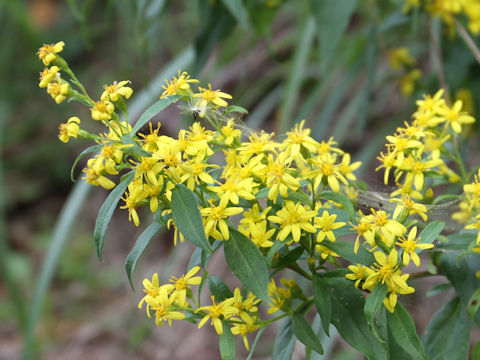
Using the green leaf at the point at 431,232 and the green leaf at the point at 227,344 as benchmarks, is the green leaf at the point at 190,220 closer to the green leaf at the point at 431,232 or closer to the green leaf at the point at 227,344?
the green leaf at the point at 227,344

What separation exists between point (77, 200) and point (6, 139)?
182cm

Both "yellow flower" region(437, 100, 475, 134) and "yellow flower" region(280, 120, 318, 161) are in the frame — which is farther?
"yellow flower" region(437, 100, 475, 134)

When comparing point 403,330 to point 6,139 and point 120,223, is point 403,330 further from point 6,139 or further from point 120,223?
point 6,139

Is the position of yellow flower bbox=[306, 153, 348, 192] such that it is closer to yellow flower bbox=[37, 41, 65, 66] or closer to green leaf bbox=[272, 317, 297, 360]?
green leaf bbox=[272, 317, 297, 360]

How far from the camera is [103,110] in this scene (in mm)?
668

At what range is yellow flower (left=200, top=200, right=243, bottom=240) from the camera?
684mm

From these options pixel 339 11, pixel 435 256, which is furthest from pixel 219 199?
pixel 339 11

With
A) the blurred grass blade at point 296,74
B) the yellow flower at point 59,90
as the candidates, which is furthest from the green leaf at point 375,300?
the blurred grass blade at point 296,74

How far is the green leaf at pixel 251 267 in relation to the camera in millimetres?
669

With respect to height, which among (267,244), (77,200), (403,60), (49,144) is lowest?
(267,244)

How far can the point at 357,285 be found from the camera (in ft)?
2.37

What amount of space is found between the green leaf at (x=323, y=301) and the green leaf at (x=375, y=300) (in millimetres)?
49

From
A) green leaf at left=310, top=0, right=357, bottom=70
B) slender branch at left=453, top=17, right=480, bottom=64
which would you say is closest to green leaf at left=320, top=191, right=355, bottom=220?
green leaf at left=310, top=0, right=357, bottom=70

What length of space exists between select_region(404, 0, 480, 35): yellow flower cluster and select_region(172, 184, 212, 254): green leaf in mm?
1039
